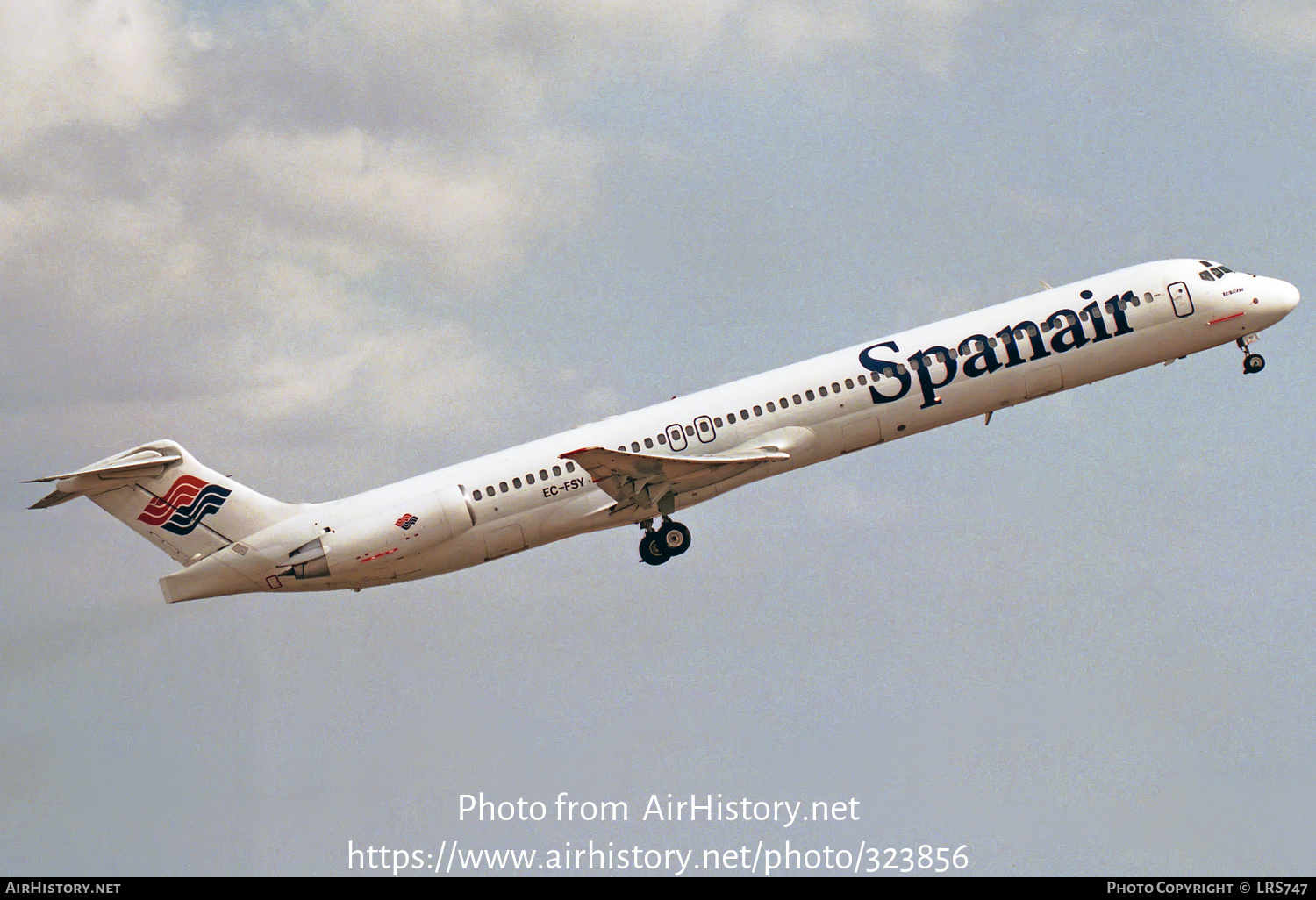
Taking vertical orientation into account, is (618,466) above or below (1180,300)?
below

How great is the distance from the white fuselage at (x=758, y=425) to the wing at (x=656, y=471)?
0.32 m

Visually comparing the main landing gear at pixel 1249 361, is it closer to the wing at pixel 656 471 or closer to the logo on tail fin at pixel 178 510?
the wing at pixel 656 471

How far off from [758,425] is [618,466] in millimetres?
4057

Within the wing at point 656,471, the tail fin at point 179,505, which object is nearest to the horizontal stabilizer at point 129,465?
the tail fin at point 179,505

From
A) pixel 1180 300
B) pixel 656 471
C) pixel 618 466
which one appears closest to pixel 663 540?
pixel 656 471

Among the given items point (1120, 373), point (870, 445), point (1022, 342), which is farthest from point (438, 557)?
point (1120, 373)

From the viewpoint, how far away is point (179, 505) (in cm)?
3978

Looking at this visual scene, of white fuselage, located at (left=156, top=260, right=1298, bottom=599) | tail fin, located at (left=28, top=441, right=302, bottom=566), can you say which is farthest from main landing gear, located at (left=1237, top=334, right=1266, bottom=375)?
tail fin, located at (left=28, top=441, right=302, bottom=566)

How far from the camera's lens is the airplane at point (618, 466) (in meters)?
39.4

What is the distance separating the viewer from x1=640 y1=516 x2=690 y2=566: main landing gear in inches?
1628

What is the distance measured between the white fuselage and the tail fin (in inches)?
22.2

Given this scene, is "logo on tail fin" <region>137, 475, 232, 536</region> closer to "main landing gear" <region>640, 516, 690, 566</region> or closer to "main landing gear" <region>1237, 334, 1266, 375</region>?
"main landing gear" <region>640, 516, 690, 566</region>

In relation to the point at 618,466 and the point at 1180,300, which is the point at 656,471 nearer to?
the point at 618,466

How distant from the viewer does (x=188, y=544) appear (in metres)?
39.8
